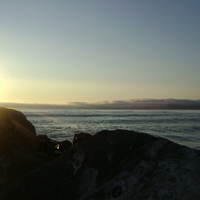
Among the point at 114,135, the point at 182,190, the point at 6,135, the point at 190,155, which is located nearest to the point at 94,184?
the point at 114,135

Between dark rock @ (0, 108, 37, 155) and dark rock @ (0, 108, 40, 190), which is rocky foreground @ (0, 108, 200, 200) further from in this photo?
dark rock @ (0, 108, 37, 155)

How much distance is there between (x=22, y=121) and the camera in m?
12.0

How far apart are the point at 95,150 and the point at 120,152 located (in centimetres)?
58

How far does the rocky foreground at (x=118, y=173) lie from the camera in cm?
358

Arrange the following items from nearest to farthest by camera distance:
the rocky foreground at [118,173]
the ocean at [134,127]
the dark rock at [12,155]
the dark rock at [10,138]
Answer: 1. the rocky foreground at [118,173]
2. the dark rock at [12,155]
3. the dark rock at [10,138]
4. the ocean at [134,127]

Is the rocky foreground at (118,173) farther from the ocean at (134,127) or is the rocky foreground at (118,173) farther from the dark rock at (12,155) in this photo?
the ocean at (134,127)

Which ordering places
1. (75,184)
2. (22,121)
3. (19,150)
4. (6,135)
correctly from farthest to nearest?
(22,121)
(6,135)
(19,150)
(75,184)

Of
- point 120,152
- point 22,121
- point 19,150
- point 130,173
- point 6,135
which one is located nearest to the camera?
point 130,173

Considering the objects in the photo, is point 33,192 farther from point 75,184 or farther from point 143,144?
point 143,144

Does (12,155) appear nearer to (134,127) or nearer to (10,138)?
(10,138)

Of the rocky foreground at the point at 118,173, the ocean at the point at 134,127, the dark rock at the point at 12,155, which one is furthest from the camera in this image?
the ocean at the point at 134,127

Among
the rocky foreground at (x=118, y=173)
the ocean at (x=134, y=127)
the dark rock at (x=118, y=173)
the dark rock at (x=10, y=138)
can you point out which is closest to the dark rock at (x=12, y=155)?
the dark rock at (x=10, y=138)

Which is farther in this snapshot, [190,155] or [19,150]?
[19,150]

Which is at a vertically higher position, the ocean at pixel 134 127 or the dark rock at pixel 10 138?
the dark rock at pixel 10 138
